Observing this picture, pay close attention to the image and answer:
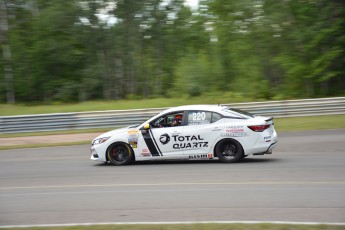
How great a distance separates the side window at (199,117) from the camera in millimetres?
12961

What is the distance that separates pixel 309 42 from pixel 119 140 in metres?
17.7

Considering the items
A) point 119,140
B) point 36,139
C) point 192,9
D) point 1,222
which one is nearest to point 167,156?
point 119,140

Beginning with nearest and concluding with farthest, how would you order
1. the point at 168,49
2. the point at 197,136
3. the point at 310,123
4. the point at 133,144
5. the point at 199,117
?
the point at 197,136
the point at 199,117
the point at 133,144
the point at 310,123
the point at 168,49

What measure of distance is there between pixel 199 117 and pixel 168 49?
22378mm

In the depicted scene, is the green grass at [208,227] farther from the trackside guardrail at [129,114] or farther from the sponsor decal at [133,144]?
the trackside guardrail at [129,114]

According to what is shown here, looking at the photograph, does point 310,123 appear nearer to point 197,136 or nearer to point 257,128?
point 257,128

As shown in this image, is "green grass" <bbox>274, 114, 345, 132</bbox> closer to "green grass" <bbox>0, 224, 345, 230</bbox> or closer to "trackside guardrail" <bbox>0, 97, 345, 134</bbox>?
"trackside guardrail" <bbox>0, 97, 345, 134</bbox>

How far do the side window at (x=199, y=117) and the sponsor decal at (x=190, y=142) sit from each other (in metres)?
0.38

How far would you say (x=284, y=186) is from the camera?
961 centimetres

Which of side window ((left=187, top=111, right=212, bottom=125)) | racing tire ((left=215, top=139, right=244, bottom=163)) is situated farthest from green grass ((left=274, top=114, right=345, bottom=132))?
side window ((left=187, top=111, right=212, bottom=125))

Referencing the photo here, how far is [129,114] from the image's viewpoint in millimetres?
22719

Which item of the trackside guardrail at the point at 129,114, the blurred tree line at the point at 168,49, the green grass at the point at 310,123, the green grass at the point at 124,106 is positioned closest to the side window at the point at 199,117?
the green grass at the point at 310,123

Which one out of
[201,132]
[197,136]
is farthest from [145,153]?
[201,132]

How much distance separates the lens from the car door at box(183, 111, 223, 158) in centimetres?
1281
